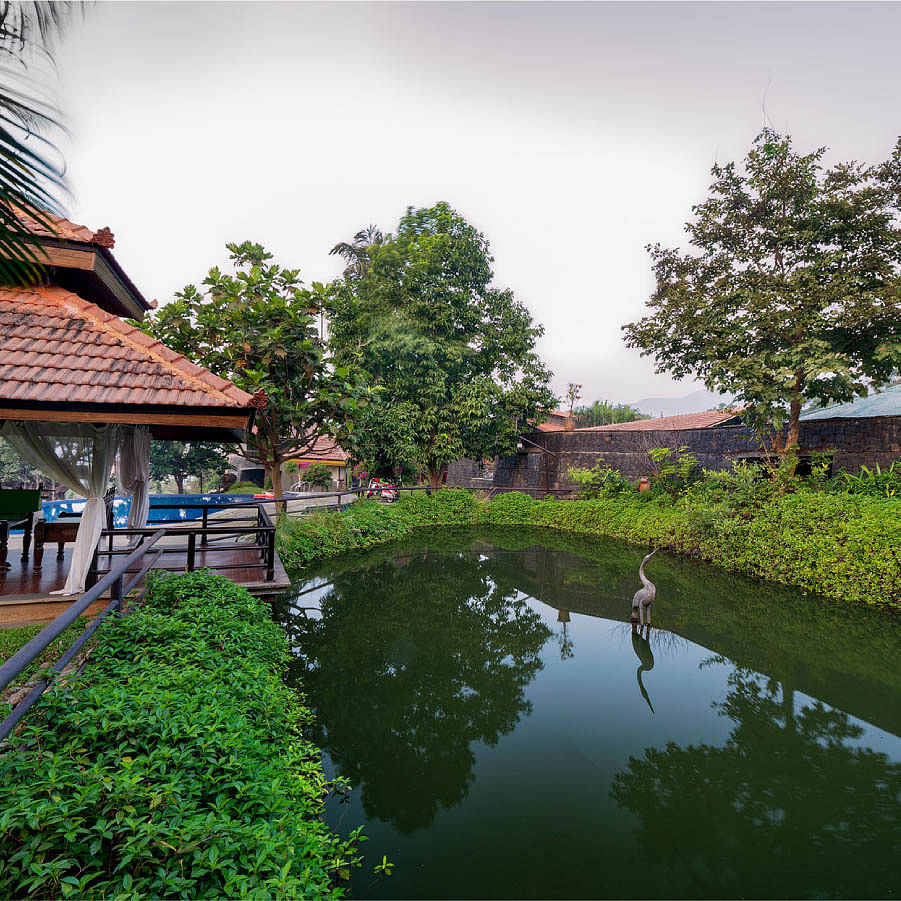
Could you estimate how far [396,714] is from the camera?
4.58 meters

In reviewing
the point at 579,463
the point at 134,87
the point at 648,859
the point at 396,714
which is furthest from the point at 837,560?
the point at 134,87

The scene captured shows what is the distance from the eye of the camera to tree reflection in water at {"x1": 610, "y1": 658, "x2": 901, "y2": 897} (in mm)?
2781

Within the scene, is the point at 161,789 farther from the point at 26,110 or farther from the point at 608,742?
the point at 608,742

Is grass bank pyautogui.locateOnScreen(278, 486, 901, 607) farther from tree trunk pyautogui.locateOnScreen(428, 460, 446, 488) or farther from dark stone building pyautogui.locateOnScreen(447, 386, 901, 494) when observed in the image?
tree trunk pyautogui.locateOnScreen(428, 460, 446, 488)

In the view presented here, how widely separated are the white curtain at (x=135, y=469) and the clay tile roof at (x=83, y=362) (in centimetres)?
143

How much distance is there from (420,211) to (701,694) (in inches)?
785

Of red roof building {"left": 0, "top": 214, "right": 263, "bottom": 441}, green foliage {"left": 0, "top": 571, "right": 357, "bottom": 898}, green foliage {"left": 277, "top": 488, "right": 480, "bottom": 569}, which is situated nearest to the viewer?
green foliage {"left": 0, "top": 571, "right": 357, "bottom": 898}

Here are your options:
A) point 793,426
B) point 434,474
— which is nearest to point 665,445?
point 793,426

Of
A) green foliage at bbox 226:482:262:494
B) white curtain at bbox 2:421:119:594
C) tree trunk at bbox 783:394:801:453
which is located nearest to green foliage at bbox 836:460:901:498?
tree trunk at bbox 783:394:801:453

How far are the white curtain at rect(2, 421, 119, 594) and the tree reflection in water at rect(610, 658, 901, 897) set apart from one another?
5.70 m

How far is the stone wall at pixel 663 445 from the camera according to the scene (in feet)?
36.0

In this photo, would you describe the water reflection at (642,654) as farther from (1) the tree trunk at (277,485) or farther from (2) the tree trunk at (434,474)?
(2) the tree trunk at (434,474)

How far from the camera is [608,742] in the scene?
4.22m

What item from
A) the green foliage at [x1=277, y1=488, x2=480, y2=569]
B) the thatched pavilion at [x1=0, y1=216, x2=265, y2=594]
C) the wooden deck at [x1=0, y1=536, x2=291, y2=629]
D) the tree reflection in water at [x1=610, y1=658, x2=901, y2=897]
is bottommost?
the tree reflection in water at [x1=610, y1=658, x2=901, y2=897]
